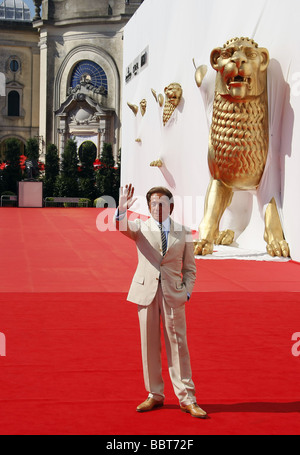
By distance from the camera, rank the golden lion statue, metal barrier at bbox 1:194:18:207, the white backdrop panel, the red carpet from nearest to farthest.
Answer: the red carpet
the golden lion statue
the white backdrop panel
metal barrier at bbox 1:194:18:207

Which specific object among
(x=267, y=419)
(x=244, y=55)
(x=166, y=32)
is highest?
(x=166, y=32)

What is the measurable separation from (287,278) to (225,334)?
342 centimetres

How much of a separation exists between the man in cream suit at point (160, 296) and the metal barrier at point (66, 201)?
23.7 metres

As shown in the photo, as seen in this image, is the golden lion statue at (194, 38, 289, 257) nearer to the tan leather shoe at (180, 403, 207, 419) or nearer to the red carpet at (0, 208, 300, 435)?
the red carpet at (0, 208, 300, 435)

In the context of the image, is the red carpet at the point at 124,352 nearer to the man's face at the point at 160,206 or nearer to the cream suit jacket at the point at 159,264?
the cream suit jacket at the point at 159,264

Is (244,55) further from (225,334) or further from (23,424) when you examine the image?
(23,424)

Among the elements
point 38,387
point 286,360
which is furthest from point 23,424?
point 286,360

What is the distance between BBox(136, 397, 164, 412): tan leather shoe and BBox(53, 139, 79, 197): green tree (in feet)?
79.8

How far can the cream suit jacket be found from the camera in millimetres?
4004

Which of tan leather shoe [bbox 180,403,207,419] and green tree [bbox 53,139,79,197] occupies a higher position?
green tree [bbox 53,139,79,197]

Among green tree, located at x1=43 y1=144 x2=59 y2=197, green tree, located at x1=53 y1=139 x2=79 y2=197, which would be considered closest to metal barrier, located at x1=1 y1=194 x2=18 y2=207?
green tree, located at x1=43 y1=144 x2=59 y2=197

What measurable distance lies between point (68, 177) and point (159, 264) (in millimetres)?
24485

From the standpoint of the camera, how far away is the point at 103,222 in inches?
A: 720

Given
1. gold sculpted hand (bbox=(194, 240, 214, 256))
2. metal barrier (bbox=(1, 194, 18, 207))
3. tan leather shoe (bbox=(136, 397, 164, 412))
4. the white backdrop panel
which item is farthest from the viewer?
metal barrier (bbox=(1, 194, 18, 207))
